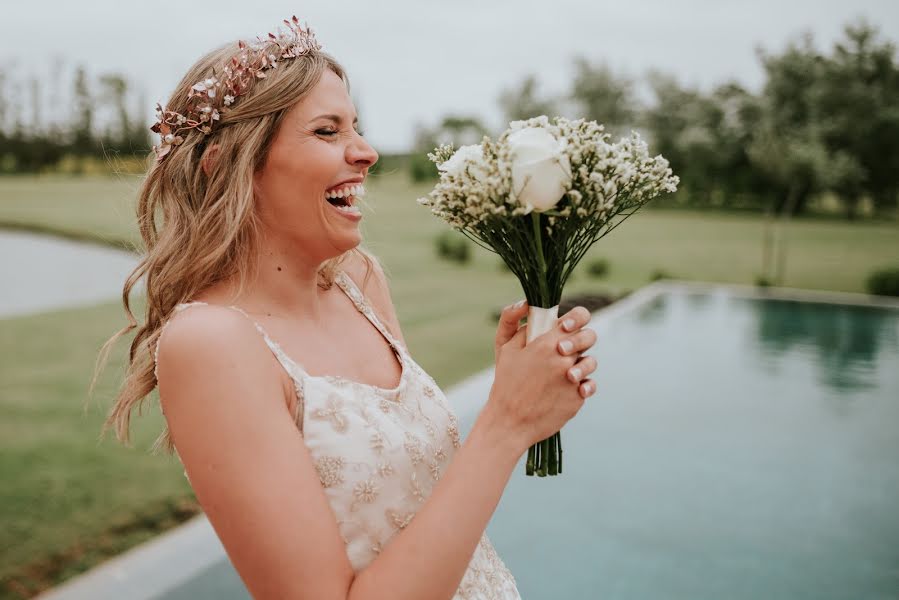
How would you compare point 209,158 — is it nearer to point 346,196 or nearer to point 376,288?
point 346,196

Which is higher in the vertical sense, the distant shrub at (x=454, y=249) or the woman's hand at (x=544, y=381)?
the woman's hand at (x=544, y=381)

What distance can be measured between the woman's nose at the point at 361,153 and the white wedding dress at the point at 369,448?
34 centimetres

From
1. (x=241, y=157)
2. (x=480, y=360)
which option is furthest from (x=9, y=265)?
(x=241, y=157)

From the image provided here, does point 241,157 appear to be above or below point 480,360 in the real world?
above

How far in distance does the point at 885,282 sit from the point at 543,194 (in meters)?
15.1

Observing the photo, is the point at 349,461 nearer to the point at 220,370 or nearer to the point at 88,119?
the point at 220,370

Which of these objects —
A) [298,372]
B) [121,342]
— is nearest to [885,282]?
[121,342]

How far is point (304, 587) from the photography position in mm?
1040

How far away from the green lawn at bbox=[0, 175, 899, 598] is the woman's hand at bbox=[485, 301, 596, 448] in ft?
2.01

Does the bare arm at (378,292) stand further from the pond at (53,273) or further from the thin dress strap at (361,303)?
the pond at (53,273)

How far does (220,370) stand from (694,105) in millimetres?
35169

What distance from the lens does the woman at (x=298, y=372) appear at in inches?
41.5

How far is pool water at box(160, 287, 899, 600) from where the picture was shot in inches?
168

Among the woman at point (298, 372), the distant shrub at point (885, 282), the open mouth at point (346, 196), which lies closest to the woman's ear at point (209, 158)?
the woman at point (298, 372)
